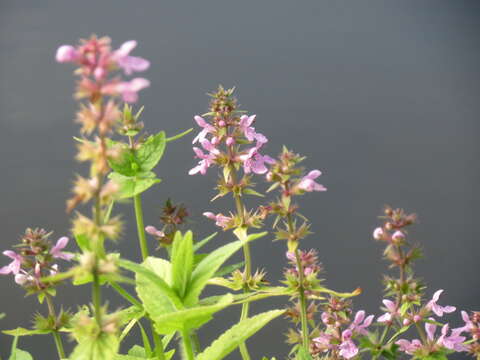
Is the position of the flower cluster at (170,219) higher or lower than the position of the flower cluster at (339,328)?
higher

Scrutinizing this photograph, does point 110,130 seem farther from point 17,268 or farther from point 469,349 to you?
point 469,349

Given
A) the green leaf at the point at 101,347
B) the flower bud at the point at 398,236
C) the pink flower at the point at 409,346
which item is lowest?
the pink flower at the point at 409,346

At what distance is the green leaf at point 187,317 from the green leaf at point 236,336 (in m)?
0.05

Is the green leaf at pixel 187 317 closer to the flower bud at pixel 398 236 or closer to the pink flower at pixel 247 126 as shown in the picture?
the flower bud at pixel 398 236

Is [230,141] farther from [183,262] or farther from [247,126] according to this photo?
[183,262]

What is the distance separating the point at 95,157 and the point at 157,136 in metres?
0.50

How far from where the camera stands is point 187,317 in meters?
0.93

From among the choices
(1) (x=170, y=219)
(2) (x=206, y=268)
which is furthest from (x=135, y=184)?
(2) (x=206, y=268)

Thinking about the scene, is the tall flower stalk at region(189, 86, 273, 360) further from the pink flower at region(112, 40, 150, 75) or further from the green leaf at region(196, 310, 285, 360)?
the pink flower at region(112, 40, 150, 75)

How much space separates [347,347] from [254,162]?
1.31ft

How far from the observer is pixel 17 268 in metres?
1.24

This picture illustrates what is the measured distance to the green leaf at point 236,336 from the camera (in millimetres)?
1012

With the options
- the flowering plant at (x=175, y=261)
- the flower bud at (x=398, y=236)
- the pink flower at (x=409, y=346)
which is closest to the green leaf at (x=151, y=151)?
the flowering plant at (x=175, y=261)

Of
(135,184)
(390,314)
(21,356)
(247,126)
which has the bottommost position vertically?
(21,356)
